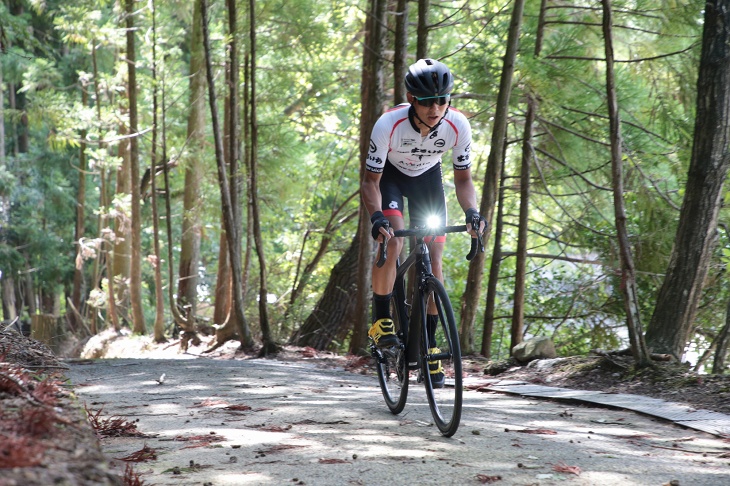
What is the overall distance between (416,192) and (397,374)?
1.41 metres

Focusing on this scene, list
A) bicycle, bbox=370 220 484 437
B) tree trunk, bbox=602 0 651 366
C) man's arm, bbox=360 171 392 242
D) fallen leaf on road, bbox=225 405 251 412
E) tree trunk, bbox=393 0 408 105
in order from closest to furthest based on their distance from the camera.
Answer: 1. bicycle, bbox=370 220 484 437
2. man's arm, bbox=360 171 392 242
3. fallen leaf on road, bbox=225 405 251 412
4. tree trunk, bbox=602 0 651 366
5. tree trunk, bbox=393 0 408 105

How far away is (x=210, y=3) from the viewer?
15.5m

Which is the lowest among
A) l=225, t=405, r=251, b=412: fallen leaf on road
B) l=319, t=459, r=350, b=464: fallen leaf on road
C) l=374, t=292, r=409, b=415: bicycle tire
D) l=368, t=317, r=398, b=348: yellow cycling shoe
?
l=319, t=459, r=350, b=464: fallen leaf on road

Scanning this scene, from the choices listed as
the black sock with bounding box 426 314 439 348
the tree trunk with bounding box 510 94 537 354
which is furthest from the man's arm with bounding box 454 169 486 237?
the tree trunk with bounding box 510 94 537 354

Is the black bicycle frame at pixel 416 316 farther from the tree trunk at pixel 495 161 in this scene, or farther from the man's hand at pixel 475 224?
the tree trunk at pixel 495 161

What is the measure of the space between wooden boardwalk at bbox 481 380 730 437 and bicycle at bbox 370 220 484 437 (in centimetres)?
158

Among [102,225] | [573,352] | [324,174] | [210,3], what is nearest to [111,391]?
[573,352]

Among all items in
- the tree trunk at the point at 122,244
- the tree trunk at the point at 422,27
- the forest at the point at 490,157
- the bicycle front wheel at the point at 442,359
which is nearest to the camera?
the bicycle front wheel at the point at 442,359

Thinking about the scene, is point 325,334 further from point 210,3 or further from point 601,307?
point 210,3

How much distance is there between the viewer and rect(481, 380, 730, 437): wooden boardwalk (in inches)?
206

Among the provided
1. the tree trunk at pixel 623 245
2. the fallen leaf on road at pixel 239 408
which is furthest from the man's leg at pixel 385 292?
the tree trunk at pixel 623 245

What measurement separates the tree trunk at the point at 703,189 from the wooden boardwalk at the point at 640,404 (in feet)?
4.20

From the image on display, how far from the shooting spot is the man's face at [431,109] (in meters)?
5.21

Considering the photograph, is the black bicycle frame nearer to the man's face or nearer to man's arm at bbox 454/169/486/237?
man's arm at bbox 454/169/486/237
